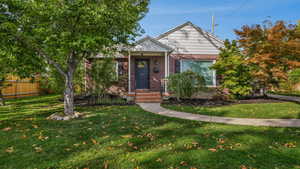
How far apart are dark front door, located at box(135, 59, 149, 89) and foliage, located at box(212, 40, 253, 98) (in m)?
4.48

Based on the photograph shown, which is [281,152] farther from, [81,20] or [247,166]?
[81,20]

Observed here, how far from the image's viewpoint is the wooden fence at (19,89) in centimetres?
1113

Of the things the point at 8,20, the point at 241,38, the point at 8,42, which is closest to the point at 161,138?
the point at 8,42

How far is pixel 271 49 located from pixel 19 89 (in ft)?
53.0

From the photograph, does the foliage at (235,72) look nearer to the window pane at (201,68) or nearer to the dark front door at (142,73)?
the window pane at (201,68)

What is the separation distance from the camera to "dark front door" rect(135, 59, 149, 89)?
11.4 meters

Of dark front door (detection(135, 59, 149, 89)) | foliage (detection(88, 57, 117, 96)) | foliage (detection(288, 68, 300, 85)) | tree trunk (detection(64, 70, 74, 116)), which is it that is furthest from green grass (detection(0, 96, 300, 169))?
foliage (detection(288, 68, 300, 85))

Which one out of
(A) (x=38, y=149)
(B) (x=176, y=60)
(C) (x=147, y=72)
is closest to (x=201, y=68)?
(B) (x=176, y=60)

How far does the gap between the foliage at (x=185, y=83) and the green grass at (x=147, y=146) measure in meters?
4.29

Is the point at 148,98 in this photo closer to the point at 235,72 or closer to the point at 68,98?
the point at 68,98

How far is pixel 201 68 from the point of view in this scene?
11.6 metres

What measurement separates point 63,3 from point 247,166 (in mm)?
5539

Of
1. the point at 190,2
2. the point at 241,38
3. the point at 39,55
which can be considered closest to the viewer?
the point at 39,55

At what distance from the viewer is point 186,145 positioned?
324 cm
